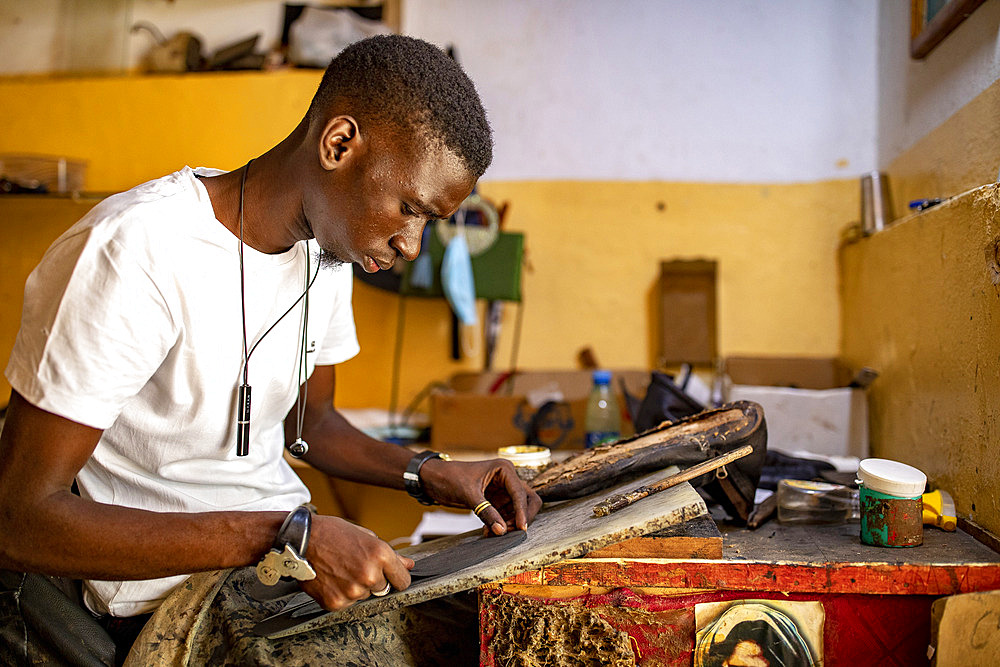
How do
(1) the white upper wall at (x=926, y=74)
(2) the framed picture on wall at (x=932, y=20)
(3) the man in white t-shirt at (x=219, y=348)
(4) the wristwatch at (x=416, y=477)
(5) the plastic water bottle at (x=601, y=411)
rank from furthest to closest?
(5) the plastic water bottle at (x=601, y=411)
(2) the framed picture on wall at (x=932, y=20)
(1) the white upper wall at (x=926, y=74)
(4) the wristwatch at (x=416, y=477)
(3) the man in white t-shirt at (x=219, y=348)

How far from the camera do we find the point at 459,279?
10.8 feet

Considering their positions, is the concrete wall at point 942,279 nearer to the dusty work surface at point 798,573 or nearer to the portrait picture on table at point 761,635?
the dusty work surface at point 798,573

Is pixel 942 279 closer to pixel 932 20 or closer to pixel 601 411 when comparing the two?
pixel 932 20

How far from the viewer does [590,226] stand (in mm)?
3516

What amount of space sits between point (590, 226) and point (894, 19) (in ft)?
4.67

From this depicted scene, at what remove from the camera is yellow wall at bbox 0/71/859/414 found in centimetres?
338

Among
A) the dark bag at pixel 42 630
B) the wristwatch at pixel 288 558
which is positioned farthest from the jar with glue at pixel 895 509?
the dark bag at pixel 42 630

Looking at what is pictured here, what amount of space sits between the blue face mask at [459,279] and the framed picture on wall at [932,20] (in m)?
1.80

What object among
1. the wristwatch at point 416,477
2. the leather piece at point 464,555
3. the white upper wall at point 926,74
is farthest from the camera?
the white upper wall at point 926,74

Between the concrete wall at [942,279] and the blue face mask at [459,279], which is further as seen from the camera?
the blue face mask at [459,279]

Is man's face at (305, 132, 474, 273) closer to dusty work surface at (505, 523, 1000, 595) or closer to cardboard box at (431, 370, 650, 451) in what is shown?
dusty work surface at (505, 523, 1000, 595)

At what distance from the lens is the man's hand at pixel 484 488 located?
154 cm

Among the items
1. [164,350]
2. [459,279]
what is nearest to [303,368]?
[164,350]

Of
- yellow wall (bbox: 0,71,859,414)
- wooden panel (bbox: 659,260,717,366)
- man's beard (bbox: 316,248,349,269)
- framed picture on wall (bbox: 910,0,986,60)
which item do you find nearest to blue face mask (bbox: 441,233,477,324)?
yellow wall (bbox: 0,71,859,414)
